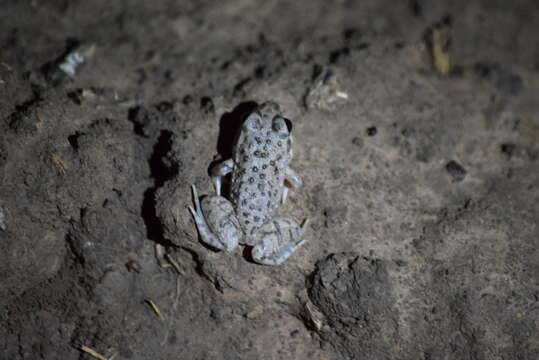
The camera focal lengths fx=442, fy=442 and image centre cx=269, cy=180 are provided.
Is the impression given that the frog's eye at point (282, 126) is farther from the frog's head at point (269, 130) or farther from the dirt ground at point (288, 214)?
the dirt ground at point (288, 214)

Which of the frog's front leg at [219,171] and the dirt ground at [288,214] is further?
the frog's front leg at [219,171]

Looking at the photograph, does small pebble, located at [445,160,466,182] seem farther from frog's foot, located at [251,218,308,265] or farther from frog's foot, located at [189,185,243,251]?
frog's foot, located at [189,185,243,251]

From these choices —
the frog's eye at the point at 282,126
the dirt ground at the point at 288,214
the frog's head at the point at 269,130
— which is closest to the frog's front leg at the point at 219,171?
the dirt ground at the point at 288,214

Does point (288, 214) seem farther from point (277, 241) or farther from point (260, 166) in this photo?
point (260, 166)

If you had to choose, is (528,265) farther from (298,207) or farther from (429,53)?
(429,53)

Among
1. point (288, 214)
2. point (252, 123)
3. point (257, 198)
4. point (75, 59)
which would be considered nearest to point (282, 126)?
point (252, 123)

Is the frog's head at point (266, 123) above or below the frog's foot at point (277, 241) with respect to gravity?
above
